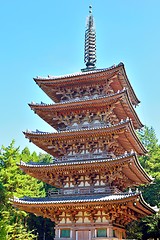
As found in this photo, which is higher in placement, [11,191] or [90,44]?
[90,44]

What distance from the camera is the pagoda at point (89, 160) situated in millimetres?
18703

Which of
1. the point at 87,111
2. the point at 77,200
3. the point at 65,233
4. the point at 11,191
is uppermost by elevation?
the point at 87,111

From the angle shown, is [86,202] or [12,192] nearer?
[86,202]

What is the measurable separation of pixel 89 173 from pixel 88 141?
7.58ft

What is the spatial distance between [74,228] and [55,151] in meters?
5.78

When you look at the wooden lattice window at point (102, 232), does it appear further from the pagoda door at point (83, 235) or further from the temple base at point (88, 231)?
the pagoda door at point (83, 235)

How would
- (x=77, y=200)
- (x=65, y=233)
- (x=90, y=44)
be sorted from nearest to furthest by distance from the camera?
1. (x=77, y=200)
2. (x=65, y=233)
3. (x=90, y=44)

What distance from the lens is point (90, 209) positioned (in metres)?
18.6

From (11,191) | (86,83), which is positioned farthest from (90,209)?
(11,191)

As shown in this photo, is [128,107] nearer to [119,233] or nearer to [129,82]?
[129,82]

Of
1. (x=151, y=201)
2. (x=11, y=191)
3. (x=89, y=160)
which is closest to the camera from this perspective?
(x=89, y=160)

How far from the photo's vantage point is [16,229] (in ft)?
112

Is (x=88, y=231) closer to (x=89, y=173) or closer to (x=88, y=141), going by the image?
(x=89, y=173)

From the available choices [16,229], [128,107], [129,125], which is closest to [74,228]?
[129,125]
